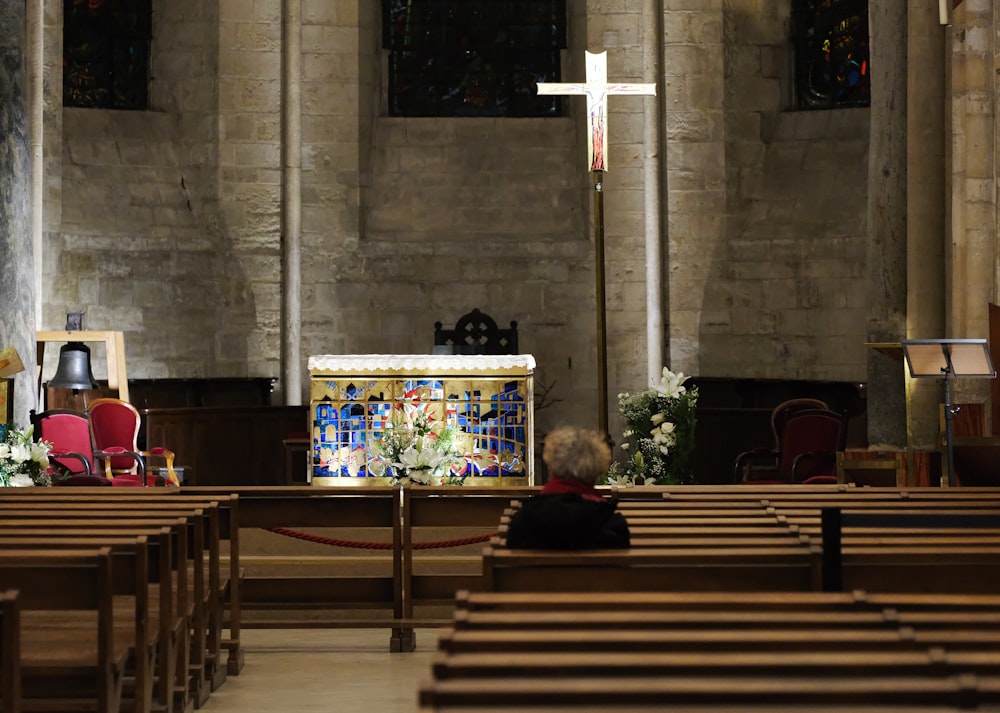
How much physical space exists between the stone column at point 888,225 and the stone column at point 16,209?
16.7 ft

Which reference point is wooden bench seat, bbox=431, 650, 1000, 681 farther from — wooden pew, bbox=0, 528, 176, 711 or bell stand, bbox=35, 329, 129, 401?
bell stand, bbox=35, 329, 129, 401

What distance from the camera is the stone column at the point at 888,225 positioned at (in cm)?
873

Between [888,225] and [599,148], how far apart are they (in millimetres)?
1771

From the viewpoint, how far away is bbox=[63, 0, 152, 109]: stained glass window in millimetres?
12812

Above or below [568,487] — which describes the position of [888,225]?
above

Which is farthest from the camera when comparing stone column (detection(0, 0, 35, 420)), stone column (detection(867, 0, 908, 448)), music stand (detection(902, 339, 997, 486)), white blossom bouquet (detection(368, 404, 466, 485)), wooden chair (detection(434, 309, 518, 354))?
wooden chair (detection(434, 309, 518, 354))

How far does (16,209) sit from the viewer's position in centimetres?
906

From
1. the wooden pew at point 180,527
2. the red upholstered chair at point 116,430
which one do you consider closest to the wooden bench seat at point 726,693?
the wooden pew at point 180,527

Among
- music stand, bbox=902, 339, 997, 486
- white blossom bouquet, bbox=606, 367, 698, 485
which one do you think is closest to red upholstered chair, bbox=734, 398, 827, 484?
white blossom bouquet, bbox=606, 367, 698, 485

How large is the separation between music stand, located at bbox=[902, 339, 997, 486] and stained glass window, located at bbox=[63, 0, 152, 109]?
8.41m

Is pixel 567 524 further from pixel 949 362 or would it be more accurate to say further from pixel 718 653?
pixel 949 362

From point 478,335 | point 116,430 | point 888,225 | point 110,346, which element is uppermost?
point 888,225

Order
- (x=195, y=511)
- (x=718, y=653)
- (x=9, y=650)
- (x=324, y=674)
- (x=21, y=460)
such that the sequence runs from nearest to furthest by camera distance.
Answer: (x=718, y=653) < (x=9, y=650) < (x=195, y=511) < (x=324, y=674) < (x=21, y=460)

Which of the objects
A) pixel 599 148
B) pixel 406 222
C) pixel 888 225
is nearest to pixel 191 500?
pixel 599 148
